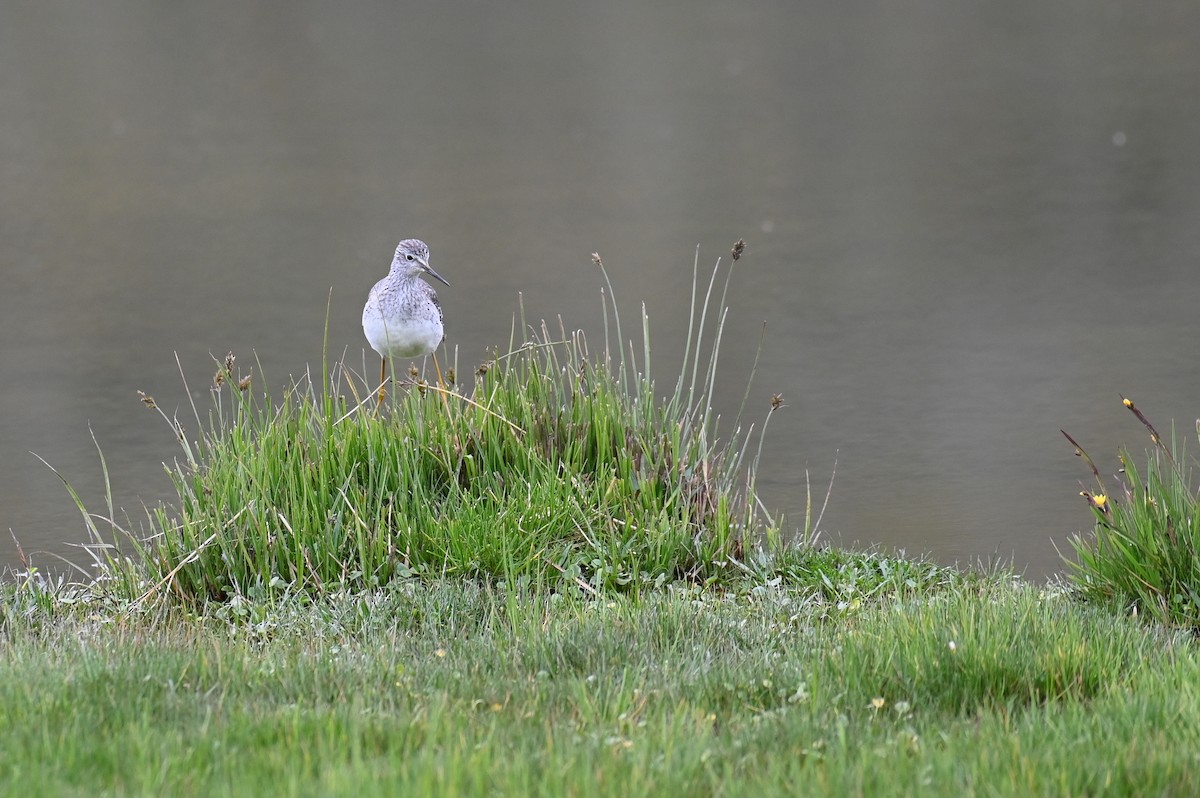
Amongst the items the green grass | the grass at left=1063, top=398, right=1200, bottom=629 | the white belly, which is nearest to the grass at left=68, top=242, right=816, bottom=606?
the white belly

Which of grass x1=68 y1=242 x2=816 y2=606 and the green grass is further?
grass x1=68 y1=242 x2=816 y2=606

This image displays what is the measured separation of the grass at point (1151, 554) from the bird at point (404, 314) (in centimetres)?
244

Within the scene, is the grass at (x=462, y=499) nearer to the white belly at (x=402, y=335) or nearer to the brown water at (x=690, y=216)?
the white belly at (x=402, y=335)

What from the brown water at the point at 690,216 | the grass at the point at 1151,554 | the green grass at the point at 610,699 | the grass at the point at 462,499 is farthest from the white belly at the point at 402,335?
the grass at the point at 1151,554

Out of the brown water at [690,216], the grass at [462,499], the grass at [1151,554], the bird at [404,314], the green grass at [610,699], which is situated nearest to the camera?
the green grass at [610,699]

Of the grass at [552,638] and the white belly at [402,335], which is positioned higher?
the white belly at [402,335]

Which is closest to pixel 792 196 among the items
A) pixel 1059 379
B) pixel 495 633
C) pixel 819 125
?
pixel 819 125

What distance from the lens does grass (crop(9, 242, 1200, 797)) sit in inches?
118

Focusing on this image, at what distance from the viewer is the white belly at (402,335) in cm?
557

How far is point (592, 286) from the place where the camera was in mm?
11336

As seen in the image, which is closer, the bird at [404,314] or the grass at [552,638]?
the grass at [552,638]

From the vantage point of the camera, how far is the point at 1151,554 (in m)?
4.30

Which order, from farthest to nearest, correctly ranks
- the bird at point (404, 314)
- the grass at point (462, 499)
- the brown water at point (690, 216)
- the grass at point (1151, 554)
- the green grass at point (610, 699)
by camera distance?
the brown water at point (690, 216) → the bird at point (404, 314) → the grass at point (462, 499) → the grass at point (1151, 554) → the green grass at point (610, 699)

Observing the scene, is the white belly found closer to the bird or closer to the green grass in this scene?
the bird
